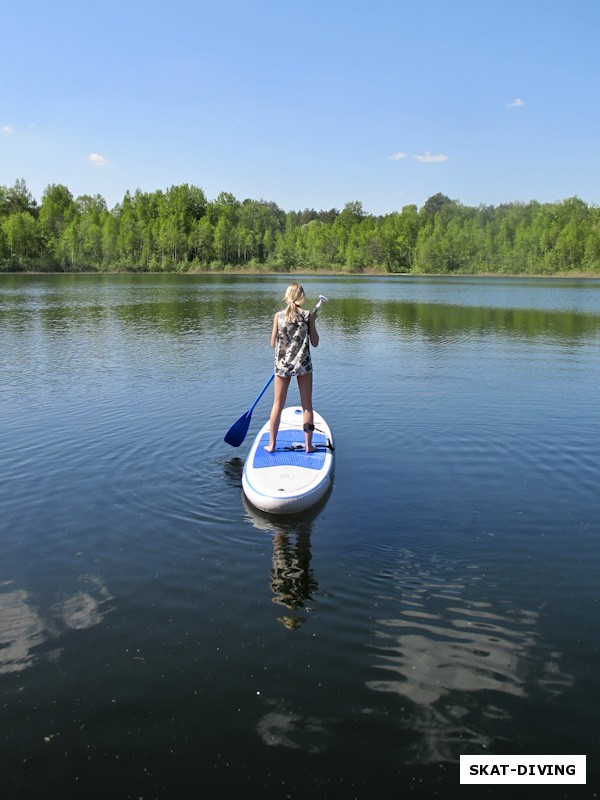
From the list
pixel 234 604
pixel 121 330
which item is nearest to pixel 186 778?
pixel 234 604

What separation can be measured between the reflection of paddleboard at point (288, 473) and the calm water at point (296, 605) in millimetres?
271

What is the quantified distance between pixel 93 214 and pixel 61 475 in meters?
145

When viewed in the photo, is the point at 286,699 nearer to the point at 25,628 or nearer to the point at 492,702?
the point at 492,702

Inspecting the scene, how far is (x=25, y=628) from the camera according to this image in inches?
220

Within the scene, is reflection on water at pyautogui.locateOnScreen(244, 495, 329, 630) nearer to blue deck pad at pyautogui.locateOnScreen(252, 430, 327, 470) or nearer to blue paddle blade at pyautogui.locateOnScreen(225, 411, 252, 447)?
blue deck pad at pyautogui.locateOnScreen(252, 430, 327, 470)

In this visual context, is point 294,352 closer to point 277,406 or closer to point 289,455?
point 277,406

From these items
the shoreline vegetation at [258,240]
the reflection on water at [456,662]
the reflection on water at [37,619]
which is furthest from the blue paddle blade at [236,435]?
the shoreline vegetation at [258,240]

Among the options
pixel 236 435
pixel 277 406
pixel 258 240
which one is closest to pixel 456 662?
pixel 277 406

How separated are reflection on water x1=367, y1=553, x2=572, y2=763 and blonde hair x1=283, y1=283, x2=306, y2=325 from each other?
3987 mm

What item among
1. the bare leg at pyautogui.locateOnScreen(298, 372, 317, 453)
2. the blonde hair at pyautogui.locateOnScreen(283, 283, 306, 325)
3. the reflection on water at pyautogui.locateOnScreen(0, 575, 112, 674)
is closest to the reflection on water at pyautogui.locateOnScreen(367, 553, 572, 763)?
the reflection on water at pyautogui.locateOnScreen(0, 575, 112, 674)

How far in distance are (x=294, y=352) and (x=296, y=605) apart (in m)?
4.05

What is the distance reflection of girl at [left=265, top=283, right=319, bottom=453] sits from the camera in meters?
8.85

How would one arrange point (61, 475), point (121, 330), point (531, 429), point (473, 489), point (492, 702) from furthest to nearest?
1. point (121, 330)
2. point (531, 429)
3. point (61, 475)
4. point (473, 489)
5. point (492, 702)

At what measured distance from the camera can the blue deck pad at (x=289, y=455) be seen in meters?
8.84
